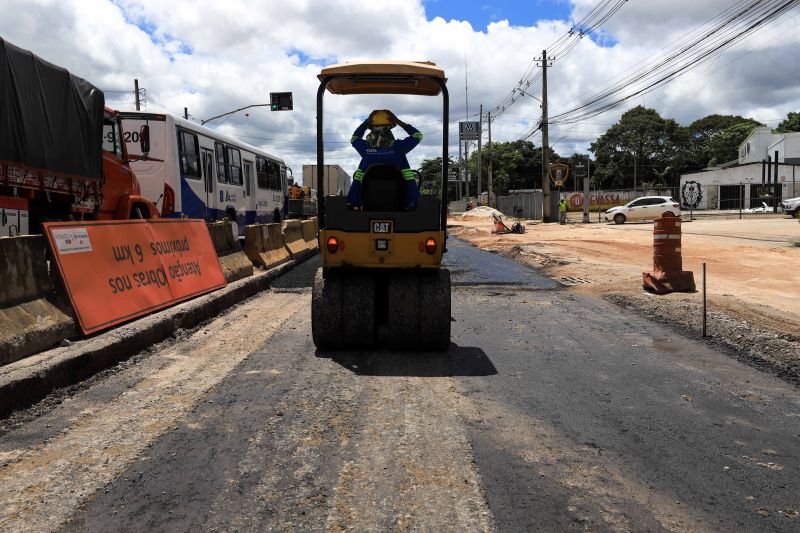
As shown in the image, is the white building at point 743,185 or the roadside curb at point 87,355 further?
the white building at point 743,185

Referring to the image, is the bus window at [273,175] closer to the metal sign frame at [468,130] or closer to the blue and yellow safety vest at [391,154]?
the blue and yellow safety vest at [391,154]

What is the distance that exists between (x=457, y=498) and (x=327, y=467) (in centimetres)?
82

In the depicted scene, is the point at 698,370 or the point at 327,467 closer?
the point at 327,467

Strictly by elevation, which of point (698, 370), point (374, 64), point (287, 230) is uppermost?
point (374, 64)

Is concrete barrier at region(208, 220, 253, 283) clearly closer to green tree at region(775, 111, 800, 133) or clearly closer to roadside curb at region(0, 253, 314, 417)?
roadside curb at region(0, 253, 314, 417)

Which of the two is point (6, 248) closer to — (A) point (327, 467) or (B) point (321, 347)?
(B) point (321, 347)

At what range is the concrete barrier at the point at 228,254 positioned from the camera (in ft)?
36.9

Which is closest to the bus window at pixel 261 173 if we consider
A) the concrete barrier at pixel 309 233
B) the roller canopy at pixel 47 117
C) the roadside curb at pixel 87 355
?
the concrete barrier at pixel 309 233

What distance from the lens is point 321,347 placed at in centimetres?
664

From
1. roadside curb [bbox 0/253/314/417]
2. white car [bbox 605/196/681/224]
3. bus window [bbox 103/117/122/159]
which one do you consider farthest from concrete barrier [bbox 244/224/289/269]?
white car [bbox 605/196/681/224]

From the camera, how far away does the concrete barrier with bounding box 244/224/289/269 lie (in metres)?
13.8

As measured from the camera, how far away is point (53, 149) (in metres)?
8.82

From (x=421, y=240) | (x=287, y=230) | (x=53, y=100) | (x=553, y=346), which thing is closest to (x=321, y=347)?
(x=421, y=240)

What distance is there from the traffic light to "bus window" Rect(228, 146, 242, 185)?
1533 cm
